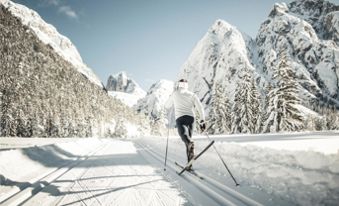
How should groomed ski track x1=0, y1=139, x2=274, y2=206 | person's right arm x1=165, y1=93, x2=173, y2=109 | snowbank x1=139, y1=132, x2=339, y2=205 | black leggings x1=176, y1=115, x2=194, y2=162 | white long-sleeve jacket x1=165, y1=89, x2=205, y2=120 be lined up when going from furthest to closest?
person's right arm x1=165, y1=93, x2=173, y2=109, white long-sleeve jacket x1=165, y1=89, x2=205, y2=120, black leggings x1=176, y1=115, x2=194, y2=162, groomed ski track x1=0, y1=139, x2=274, y2=206, snowbank x1=139, y1=132, x2=339, y2=205

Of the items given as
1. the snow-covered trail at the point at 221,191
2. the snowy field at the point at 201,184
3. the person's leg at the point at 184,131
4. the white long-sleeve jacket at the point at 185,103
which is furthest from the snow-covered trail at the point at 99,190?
the white long-sleeve jacket at the point at 185,103

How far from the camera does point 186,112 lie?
6922mm

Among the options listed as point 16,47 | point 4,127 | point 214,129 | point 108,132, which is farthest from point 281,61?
point 16,47

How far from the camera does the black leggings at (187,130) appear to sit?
6652mm

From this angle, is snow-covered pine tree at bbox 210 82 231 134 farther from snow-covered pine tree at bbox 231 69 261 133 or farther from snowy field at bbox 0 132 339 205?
snowy field at bbox 0 132 339 205

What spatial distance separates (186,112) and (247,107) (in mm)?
40480

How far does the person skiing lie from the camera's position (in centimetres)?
666

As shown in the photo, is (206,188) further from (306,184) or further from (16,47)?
(16,47)

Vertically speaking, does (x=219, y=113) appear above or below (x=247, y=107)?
below

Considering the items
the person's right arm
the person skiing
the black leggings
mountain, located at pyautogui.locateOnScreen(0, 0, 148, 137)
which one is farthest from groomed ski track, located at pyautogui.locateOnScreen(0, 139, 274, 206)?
mountain, located at pyautogui.locateOnScreen(0, 0, 148, 137)

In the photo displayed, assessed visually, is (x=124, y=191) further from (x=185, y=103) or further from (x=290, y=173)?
(x=185, y=103)

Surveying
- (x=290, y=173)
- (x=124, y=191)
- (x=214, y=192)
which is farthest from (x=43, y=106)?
(x=290, y=173)

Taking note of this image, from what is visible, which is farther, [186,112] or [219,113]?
[219,113]

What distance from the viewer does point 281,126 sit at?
34.8 metres
